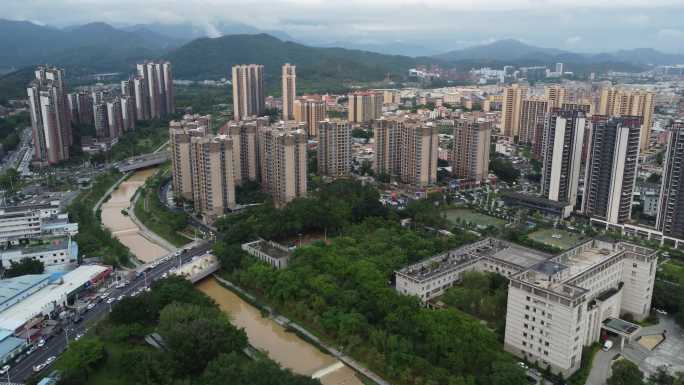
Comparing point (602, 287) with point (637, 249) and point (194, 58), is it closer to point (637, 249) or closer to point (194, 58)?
point (637, 249)

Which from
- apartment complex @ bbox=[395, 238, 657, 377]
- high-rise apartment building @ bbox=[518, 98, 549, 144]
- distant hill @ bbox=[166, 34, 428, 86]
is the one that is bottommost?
apartment complex @ bbox=[395, 238, 657, 377]

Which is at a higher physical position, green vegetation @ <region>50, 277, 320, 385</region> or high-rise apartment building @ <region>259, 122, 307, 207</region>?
high-rise apartment building @ <region>259, 122, 307, 207</region>

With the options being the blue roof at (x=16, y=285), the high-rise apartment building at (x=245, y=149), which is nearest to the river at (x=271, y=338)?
the blue roof at (x=16, y=285)

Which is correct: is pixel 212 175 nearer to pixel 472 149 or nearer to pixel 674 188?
pixel 472 149

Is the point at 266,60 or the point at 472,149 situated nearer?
the point at 472,149

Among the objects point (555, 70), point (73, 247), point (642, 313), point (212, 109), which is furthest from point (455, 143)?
point (555, 70)

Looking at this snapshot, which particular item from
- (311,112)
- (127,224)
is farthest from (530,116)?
(127,224)

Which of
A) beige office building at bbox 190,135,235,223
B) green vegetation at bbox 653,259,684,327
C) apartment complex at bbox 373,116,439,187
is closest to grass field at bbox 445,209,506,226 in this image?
apartment complex at bbox 373,116,439,187

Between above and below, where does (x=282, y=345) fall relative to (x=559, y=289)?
below

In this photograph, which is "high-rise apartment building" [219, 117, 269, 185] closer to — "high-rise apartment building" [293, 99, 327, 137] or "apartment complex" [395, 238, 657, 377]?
"high-rise apartment building" [293, 99, 327, 137]
